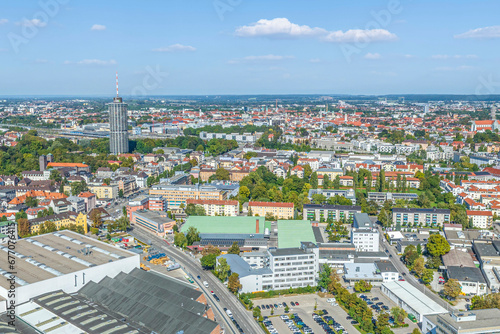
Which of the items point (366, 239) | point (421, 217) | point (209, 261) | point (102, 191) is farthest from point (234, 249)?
point (102, 191)

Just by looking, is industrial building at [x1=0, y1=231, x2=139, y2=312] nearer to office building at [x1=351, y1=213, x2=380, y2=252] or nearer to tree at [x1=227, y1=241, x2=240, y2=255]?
tree at [x1=227, y1=241, x2=240, y2=255]

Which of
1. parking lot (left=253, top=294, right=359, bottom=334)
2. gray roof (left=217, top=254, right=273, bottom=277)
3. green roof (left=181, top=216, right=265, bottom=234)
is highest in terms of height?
green roof (left=181, top=216, right=265, bottom=234)

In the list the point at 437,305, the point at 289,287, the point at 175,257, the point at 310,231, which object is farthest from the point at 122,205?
the point at 437,305

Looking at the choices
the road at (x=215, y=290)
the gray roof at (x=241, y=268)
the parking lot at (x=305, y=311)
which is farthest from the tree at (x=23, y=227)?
the parking lot at (x=305, y=311)

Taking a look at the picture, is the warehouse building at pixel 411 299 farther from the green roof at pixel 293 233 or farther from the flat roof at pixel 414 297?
the green roof at pixel 293 233

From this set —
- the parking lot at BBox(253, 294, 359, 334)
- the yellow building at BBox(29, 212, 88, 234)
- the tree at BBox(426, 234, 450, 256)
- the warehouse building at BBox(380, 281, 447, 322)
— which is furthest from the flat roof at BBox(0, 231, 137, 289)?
the tree at BBox(426, 234, 450, 256)

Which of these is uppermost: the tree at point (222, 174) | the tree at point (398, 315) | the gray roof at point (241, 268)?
the tree at point (222, 174)
